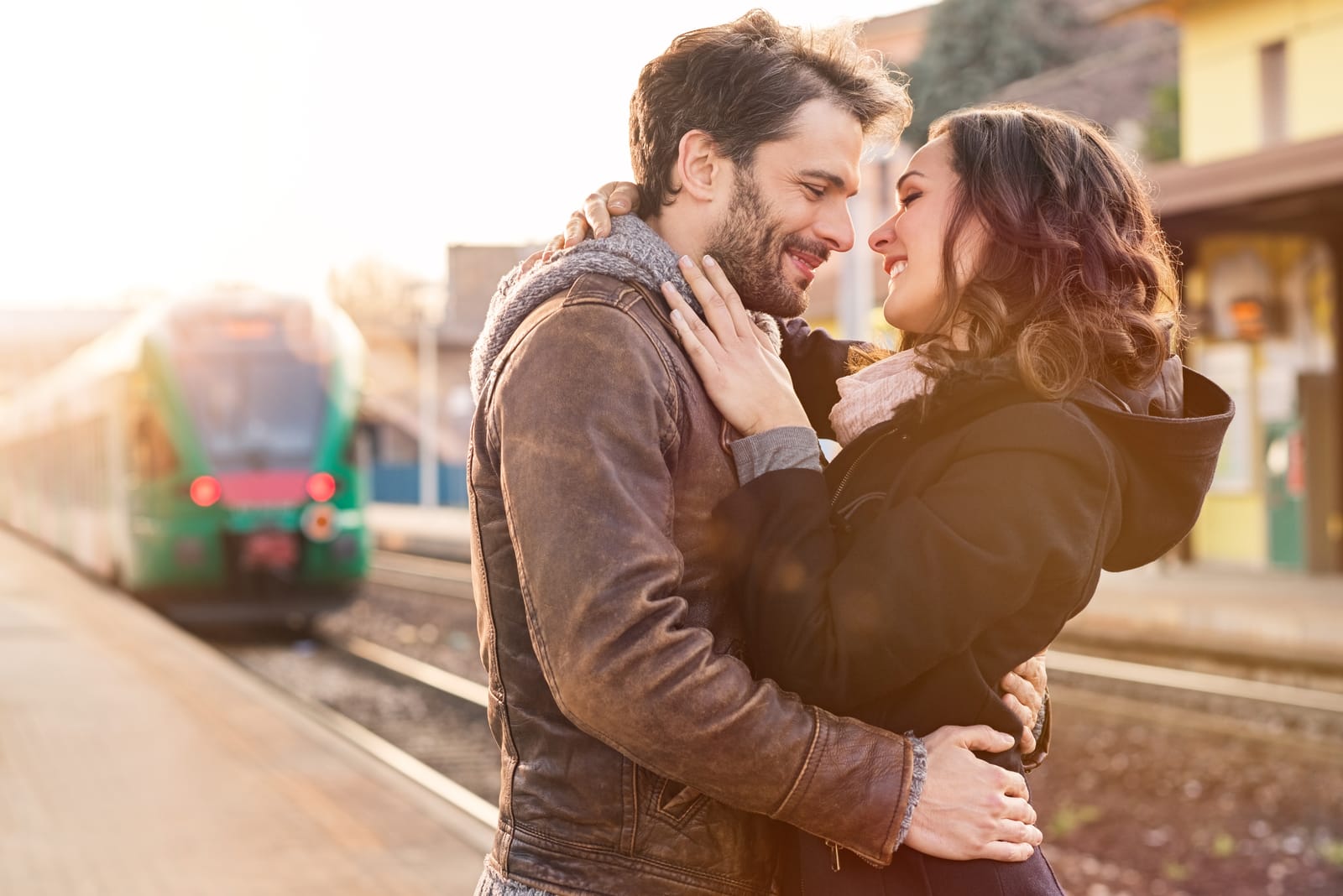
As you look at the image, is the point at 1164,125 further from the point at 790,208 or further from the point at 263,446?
the point at 790,208

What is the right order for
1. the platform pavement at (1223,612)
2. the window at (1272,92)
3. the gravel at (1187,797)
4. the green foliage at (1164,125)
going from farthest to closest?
the green foliage at (1164,125) < the window at (1272,92) < the platform pavement at (1223,612) < the gravel at (1187,797)

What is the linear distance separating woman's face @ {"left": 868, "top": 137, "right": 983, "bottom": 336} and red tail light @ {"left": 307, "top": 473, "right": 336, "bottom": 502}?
1202 centimetres

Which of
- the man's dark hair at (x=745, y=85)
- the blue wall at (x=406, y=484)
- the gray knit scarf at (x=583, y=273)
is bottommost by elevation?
the blue wall at (x=406, y=484)

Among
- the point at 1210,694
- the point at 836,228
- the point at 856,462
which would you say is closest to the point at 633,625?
the point at 856,462

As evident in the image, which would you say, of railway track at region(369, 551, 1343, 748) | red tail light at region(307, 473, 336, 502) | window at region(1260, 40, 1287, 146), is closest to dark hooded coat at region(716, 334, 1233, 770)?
railway track at region(369, 551, 1343, 748)

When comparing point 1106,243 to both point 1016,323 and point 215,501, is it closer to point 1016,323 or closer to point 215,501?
point 1016,323

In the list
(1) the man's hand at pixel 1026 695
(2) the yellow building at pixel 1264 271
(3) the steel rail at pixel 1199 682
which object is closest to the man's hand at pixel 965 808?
(1) the man's hand at pixel 1026 695

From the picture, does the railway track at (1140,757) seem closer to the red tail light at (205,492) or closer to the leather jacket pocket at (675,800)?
the red tail light at (205,492)

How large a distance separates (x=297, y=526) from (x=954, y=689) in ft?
40.6

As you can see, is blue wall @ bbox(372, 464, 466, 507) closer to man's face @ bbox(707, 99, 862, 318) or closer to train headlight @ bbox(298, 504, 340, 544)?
train headlight @ bbox(298, 504, 340, 544)

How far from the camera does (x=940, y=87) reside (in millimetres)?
30844

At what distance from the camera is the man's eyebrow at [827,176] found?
2135 mm

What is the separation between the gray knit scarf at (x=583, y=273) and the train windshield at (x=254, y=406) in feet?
38.7

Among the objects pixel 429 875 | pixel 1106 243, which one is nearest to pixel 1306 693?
pixel 429 875
